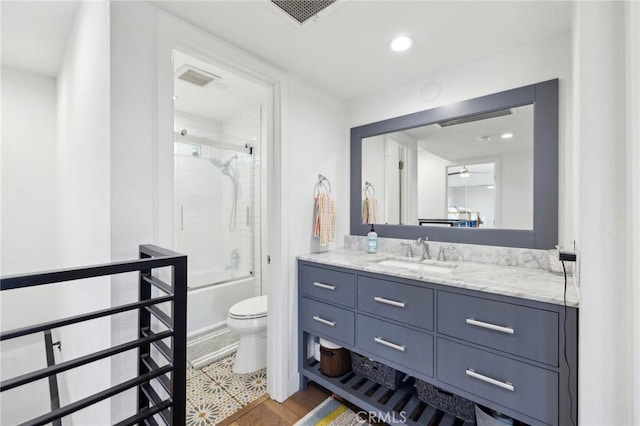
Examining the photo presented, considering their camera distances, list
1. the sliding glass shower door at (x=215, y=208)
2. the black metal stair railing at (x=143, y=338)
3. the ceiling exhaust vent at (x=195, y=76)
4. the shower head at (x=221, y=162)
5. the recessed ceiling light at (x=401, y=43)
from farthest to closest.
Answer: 1. the shower head at (x=221, y=162)
2. the sliding glass shower door at (x=215, y=208)
3. the ceiling exhaust vent at (x=195, y=76)
4. the recessed ceiling light at (x=401, y=43)
5. the black metal stair railing at (x=143, y=338)

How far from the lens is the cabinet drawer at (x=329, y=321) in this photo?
5.65 feet

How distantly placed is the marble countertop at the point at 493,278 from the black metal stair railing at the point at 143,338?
3.48 feet

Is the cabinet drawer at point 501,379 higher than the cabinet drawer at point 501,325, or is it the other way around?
the cabinet drawer at point 501,325

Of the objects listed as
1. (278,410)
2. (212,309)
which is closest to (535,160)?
(278,410)

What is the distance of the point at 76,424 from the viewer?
50.7 inches

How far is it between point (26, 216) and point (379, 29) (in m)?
2.71

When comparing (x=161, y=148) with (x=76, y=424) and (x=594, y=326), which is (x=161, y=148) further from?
(x=594, y=326)

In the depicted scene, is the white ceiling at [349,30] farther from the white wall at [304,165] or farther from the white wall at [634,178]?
the white wall at [634,178]

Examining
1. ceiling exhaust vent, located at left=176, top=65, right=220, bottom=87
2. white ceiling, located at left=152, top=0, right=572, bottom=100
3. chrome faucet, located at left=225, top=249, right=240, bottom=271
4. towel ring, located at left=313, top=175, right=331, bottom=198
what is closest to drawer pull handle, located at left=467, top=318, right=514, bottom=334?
towel ring, located at left=313, top=175, right=331, bottom=198

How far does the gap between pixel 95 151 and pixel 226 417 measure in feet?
5.47

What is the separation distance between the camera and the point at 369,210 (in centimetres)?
239

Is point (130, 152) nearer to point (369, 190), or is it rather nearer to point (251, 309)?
point (251, 309)

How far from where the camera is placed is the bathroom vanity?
1079 millimetres

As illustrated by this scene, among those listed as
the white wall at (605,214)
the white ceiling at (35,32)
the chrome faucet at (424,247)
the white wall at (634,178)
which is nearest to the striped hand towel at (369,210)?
the chrome faucet at (424,247)
